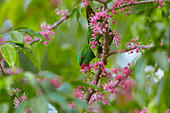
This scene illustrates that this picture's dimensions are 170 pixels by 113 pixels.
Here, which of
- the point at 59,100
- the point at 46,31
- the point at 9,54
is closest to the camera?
the point at 59,100

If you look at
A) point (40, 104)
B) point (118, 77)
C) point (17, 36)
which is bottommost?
point (118, 77)

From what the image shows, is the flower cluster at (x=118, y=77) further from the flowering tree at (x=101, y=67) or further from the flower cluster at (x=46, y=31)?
the flower cluster at (x=46, y=31)

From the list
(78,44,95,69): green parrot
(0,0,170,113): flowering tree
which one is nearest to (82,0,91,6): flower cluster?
(0,0,170,113): flowering tree

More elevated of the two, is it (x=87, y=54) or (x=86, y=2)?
(x=86, y=2)

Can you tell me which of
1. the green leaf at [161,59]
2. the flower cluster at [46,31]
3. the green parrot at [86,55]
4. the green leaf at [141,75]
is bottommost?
the green parrot at [86,55]

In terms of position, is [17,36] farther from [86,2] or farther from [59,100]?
[59,100]

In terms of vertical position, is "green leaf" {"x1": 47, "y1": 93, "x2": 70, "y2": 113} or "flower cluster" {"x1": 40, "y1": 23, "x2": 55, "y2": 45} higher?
"flower cluster" {"x1": 40, "y1": 23, "x2": 55, "y2": 45}

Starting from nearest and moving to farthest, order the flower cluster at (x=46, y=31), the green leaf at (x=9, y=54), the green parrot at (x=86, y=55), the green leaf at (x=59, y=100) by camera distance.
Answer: the green leaf at (x=59, y=100), the green leaf at (x=9, y=54), the green parrot at (x=86, y=55), the flower cluster at (x=46, y=31)

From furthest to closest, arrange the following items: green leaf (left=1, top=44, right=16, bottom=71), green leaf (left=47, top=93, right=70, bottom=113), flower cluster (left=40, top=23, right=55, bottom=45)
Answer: flower cluster (left=40, top=23, right=55, bottom=45)
green leaf (left=1, top=44, right=16, bottom=71)
green leaf (left=47, top=93, right=70, bottom=113)

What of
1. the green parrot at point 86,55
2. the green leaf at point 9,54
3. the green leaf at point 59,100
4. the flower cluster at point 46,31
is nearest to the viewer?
the green leaf at point 59,100

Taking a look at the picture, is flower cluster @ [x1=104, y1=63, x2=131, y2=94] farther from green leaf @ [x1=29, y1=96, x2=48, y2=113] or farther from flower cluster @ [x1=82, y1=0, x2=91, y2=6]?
green leaf @ [x1=29, y1=96, x2=48, y2=113]

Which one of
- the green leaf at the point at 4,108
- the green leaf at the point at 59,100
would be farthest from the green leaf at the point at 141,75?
the green leaf at the point at 4,108

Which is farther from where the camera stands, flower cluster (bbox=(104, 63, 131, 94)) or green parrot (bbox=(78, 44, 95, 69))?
green parrot (bbox=(78, 44, 95, 69))

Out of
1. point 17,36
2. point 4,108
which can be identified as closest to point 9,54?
point 17,36
